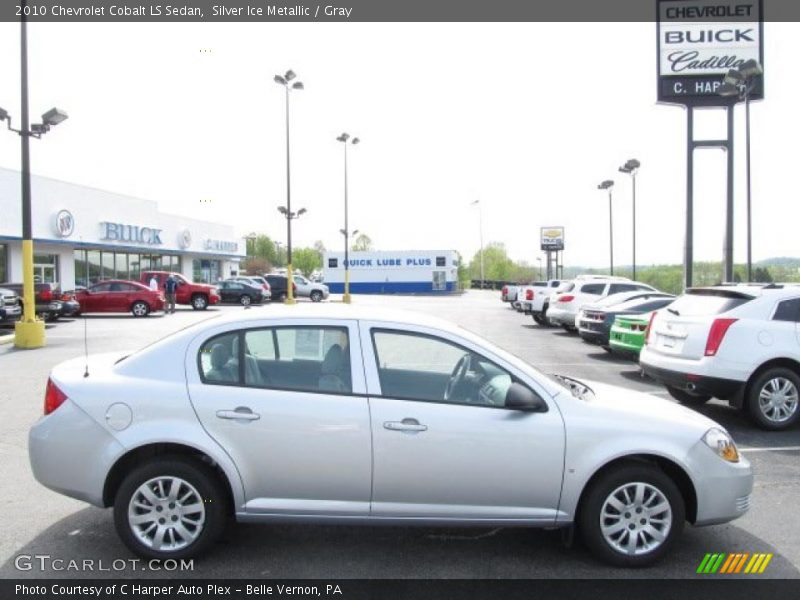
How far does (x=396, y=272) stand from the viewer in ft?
215

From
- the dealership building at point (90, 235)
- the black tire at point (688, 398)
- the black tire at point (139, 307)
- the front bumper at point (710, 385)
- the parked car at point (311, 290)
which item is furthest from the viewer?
the parked car at point (311, 290)

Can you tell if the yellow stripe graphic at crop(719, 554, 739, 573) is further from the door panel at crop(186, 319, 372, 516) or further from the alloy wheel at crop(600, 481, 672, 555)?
the door panel at crop(186, 319, 372, 516)

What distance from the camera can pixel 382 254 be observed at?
65938mm

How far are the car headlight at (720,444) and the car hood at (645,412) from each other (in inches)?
1.5

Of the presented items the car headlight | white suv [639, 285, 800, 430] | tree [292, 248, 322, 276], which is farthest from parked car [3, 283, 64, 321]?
tree [292, 248, 322, 276]

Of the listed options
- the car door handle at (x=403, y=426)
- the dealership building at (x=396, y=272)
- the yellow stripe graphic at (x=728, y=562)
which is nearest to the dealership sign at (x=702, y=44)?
the yellow stripe graphic at (x=728, y=562)

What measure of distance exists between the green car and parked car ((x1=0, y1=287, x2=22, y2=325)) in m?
16.3

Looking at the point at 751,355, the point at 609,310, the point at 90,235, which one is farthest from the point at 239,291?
the point at 751,355

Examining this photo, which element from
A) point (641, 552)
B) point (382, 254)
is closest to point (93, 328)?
point (641, 552)

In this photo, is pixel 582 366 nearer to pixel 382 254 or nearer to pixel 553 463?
pixel 553 463

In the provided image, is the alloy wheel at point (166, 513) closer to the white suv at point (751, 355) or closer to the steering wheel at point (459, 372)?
the steering wheel at point (459, 372)

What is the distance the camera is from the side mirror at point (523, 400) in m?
→ 4.05

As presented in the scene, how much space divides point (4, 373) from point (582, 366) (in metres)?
10.4

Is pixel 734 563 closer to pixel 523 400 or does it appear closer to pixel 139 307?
pixel 523 400
